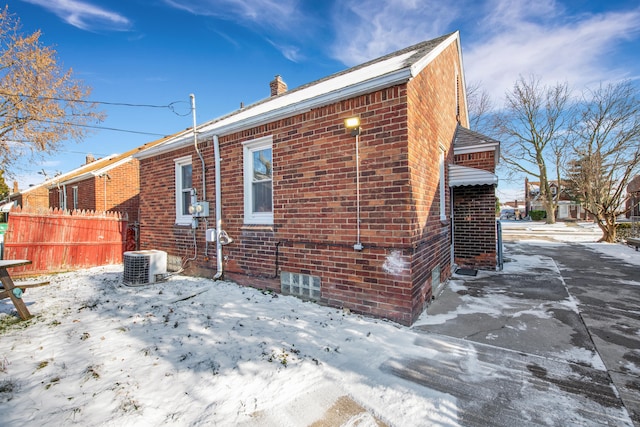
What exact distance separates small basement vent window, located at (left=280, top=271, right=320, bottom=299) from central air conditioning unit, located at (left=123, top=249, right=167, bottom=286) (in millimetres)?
3063

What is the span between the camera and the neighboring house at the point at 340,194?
4.13 meters

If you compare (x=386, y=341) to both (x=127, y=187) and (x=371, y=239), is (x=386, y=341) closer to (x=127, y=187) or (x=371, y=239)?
(x=371, y=239)

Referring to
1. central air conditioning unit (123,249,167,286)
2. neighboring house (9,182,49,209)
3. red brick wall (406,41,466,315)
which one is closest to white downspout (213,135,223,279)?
central air conditioning unit (123,249,167,286)

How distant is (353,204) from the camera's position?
14.5 ft

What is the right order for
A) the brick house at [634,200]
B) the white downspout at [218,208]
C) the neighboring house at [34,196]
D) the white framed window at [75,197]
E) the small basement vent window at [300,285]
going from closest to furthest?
the small basement vent window at [300,285]
the white downspout at [218,208]
the brick house at [634,200]
the white framed window at [75,197]
the neighboring house at [34,196]

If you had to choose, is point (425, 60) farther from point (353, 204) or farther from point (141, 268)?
point (141, 268)

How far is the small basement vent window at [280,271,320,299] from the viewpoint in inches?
193

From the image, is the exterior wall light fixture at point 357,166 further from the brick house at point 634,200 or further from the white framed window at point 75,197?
the brick house at point 634,200

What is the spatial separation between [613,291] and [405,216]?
508 cm

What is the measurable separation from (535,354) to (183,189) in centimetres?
753

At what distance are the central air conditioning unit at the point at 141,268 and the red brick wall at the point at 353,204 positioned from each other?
61.7 inches

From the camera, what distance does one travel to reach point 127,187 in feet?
49.4

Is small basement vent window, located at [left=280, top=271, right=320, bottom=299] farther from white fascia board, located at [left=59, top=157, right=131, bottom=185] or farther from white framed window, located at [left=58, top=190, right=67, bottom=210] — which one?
white framed window, located at [left=58, top=190, right=67, bottom=210]

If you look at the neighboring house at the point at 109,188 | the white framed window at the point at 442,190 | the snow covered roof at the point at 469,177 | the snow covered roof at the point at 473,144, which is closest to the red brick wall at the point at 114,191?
the neighboring house at the point at 109,188
